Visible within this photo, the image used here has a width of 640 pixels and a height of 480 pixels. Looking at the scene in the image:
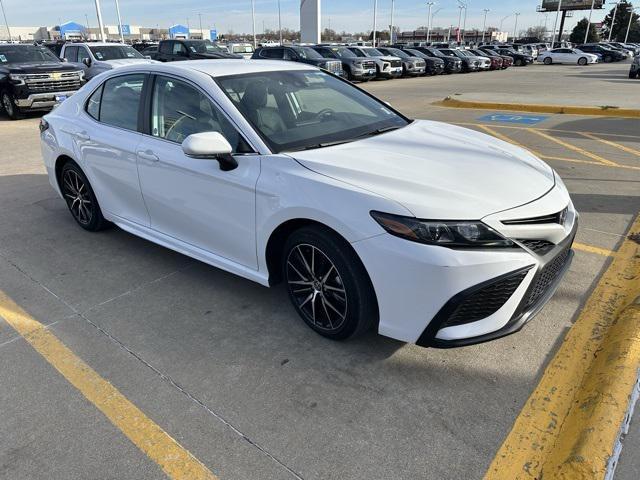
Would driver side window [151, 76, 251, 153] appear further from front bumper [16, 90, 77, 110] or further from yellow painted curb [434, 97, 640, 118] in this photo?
yellow painted curb [434, 97, 640, 118]

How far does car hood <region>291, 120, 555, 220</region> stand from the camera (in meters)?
2.57

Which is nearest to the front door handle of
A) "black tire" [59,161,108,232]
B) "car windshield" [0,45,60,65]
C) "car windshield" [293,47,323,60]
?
"black tire" [59,161,108,232]

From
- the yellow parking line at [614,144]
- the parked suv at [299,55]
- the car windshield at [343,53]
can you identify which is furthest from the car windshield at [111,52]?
the yellow parking line at [614,144]

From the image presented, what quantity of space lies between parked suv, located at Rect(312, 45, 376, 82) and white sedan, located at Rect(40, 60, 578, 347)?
758 inches

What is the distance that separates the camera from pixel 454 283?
7.96ft

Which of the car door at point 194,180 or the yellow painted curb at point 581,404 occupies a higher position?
the car door at point 194,180

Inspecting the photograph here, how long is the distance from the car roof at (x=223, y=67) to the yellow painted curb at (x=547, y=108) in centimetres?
975

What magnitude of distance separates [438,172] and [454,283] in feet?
2.44

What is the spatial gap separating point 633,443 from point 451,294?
3.41 feet

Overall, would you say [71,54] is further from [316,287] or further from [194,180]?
[316,287]

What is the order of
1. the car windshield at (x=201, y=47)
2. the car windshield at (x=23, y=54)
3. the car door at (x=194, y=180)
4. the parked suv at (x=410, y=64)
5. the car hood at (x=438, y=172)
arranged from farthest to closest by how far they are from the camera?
the parked suv at (x=410, y=64) → the car windshield at (x=201, y=47) → the car windshield at (x=23, y=54) → the car door at (x=194, y=180) → the car hood at (x=438, y=172)

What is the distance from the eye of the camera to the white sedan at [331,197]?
2504 mm

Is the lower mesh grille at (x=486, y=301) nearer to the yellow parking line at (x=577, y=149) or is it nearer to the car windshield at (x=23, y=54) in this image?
the yellow parking line at (x=577, y=149)

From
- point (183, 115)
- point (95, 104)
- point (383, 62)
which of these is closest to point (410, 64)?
point (383, 62)
